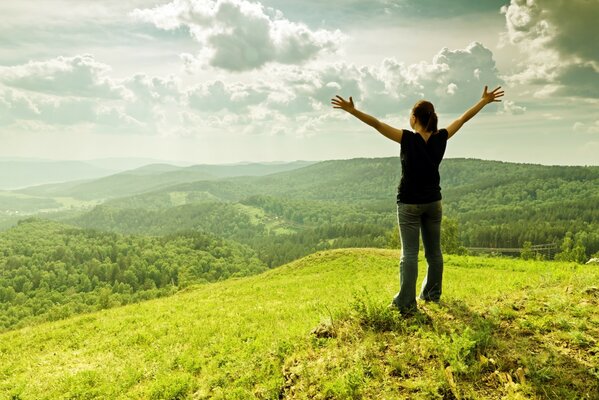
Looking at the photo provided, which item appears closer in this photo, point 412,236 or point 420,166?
point 420,166

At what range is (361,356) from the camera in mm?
6520

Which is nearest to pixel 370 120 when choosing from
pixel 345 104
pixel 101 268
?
pixel 345 104

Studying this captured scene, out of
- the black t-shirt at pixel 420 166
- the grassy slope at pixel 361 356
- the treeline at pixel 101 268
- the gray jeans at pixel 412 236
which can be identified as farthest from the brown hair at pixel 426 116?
the treeline at pixel 101 268

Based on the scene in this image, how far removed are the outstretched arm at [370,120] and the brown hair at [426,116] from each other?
1.93ft

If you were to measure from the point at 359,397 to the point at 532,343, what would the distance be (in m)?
3.16

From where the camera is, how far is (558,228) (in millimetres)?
151375

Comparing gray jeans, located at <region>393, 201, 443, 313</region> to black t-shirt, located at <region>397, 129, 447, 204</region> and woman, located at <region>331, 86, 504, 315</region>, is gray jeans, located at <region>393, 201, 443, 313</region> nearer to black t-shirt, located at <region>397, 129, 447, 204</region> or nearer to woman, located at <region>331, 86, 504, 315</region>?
woman, located at <region>331, 86, 504, 315</region>

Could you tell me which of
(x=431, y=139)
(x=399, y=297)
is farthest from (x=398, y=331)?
(x=431, y=139)

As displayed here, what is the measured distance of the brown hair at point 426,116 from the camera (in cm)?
727

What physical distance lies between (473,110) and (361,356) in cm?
570

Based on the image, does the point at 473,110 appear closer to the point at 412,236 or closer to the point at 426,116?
the point at 426,116

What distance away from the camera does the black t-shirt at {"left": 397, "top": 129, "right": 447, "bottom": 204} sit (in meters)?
7.08

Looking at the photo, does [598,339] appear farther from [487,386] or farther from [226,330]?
[226,330]

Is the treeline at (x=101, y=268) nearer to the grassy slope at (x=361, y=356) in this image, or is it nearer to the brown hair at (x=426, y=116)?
the grassy slope at (x=361, y=356)
